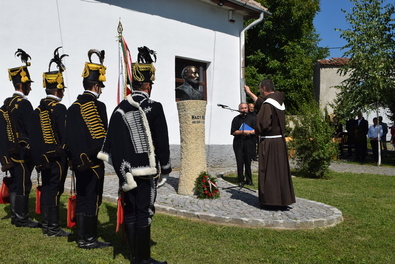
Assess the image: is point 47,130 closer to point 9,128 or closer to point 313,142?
point 9,128

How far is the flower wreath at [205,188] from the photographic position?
25.0 ft

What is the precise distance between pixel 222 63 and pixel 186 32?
190cm

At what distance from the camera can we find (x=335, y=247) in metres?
5.22

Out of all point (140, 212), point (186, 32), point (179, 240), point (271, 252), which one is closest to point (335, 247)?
point (271, 252)

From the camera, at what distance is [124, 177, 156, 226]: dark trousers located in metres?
4.31

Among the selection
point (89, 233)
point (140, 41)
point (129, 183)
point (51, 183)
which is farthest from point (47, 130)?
point (140, 41)

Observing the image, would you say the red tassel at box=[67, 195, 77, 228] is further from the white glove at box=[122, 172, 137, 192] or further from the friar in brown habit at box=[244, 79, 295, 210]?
the friar in brown habit at box=[244, 79, 295, 210]

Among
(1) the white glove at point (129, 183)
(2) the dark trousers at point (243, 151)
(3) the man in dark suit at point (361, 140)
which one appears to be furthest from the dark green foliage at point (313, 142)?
(1) the white glove at point (129, 183)

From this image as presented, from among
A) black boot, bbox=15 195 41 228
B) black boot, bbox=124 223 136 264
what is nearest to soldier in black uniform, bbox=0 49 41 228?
black boot, bbox=15 195 41 228

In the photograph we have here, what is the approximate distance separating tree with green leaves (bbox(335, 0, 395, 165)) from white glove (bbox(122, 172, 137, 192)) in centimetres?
1395

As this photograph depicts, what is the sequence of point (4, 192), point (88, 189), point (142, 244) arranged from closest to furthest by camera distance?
point (142, 244)
point (88, 189)
point (4, 192)

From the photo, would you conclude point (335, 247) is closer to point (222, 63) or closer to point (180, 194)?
point (180, 194)

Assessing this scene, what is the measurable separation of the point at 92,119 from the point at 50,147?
0.91 m

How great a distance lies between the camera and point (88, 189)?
16.1 ft
